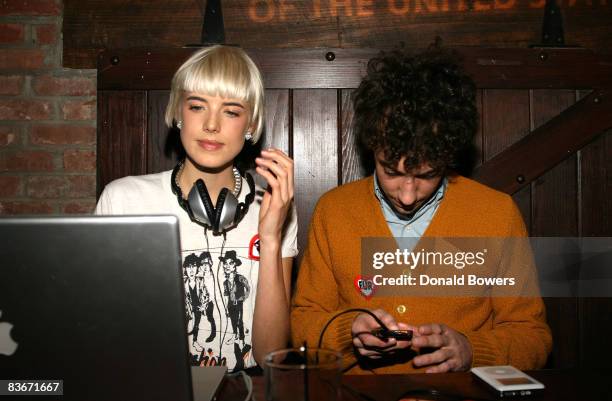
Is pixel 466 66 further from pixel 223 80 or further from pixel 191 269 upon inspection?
pixel 191 269

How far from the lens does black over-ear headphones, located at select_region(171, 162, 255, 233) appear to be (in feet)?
4.71

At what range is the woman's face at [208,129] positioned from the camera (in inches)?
58.2

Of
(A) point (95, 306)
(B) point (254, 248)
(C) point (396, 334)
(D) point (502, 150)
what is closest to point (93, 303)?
(A) point (95, 306)

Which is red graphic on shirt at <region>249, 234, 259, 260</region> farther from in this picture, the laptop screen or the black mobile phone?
the laptop screen

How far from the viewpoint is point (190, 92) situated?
150 centimetres

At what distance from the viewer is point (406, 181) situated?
1.38 meters

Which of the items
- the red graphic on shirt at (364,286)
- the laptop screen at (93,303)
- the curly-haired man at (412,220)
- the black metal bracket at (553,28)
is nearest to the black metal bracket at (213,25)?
the curly-haired man at (412,220)

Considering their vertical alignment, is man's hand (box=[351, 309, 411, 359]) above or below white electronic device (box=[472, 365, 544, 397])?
above

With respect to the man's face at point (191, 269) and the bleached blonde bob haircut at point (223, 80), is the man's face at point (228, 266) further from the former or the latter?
the bleached blonde bob haircut at point (223, 80)

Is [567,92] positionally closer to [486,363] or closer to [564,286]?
[564,286]

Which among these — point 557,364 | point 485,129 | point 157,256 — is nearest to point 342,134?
point 485,129

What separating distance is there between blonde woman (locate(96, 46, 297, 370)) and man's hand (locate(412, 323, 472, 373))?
44cm

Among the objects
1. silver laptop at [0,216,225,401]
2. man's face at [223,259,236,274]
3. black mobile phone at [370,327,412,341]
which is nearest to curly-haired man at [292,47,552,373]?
black mobile phone at [370,327,412,341]

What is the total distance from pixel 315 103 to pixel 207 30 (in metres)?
0.52
